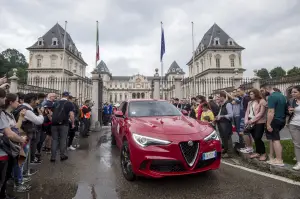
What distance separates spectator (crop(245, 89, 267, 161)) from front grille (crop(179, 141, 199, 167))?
2.43 meters

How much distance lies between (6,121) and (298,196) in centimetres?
506

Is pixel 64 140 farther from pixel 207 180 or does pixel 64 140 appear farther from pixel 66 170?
pixel 207 180

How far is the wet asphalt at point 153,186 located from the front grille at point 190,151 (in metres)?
0.54

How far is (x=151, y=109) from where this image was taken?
571 centimetres

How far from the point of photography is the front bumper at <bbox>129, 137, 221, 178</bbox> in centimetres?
373

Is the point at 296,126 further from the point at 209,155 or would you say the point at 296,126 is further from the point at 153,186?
the point at 153,186

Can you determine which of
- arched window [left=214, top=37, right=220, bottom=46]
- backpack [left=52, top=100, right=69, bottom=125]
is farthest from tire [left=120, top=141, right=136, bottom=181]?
arched window [left=214, top=37, right=220, bottom=46]

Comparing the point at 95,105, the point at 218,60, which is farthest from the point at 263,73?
the point at 95,105

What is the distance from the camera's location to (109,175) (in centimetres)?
480

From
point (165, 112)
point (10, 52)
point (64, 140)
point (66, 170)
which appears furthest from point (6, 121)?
point (10, 52)

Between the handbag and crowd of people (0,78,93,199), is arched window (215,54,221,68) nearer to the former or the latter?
crowd of people (0,78,93,199)

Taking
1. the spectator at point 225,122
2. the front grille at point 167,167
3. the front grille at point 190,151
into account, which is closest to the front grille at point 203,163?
the front grille at point 190,151

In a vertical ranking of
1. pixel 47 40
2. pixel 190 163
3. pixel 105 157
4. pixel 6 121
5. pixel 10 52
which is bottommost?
pixel 105 157

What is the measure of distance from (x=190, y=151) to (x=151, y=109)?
83.3 inches
